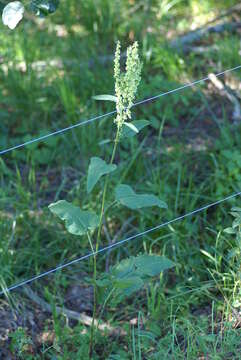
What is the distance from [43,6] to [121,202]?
78 cm

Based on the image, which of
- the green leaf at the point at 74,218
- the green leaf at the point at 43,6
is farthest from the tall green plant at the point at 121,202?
the green leaf at the point at 43,6

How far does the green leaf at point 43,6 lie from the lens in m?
2.24

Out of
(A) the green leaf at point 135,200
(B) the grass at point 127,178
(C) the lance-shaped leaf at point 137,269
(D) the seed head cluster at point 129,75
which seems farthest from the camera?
(B) the grass at point 127,178

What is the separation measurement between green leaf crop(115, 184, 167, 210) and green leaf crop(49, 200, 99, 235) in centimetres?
12

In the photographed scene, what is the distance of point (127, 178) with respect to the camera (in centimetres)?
325

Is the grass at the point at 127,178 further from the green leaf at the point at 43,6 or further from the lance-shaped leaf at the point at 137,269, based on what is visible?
the green leaf at the point at 43,6

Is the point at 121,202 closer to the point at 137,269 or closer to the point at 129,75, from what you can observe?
the point at 137,269

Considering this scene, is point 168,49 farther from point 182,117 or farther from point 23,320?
point 23,320

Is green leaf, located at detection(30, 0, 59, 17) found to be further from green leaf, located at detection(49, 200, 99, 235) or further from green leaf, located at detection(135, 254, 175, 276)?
green leaf, located at detection(135, 254, 175, 276)

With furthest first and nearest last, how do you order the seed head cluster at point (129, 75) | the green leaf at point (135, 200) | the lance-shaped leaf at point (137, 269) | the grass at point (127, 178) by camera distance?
the grass at point (127, 178) < the lance-shaped leaf at point (137, 269) < the green leaf at point (135, 200) < the seed head cluster at point (129, 75)

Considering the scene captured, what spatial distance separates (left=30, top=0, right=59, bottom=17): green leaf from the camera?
2.24 metres

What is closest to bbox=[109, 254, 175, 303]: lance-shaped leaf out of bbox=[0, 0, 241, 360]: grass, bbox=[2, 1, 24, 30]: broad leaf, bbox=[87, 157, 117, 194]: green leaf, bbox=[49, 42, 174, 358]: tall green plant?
bbox=[49, 42, 174, 358]: tall green plant

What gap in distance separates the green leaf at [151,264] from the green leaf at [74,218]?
0.24 meters

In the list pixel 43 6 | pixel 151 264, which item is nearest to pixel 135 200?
pixel 151 264
